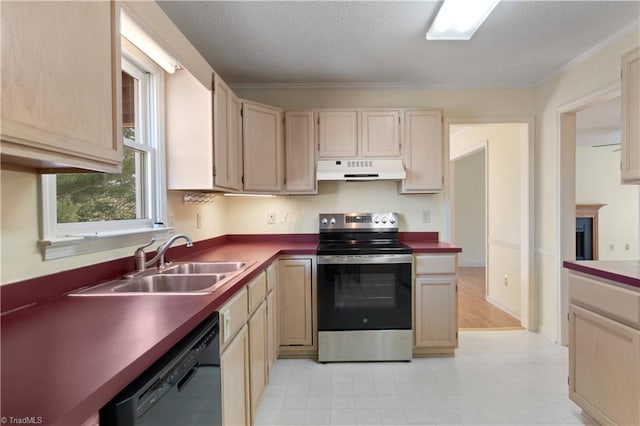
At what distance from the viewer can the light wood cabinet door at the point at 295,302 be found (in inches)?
106

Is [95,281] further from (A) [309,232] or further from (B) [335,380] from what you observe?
(A) [309,232]

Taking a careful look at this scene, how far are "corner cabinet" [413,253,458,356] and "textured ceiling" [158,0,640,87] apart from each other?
163 cm

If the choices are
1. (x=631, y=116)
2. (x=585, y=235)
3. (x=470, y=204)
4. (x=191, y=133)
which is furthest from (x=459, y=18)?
(x=585, y=235)

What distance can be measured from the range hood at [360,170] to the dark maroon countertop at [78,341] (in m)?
1.62

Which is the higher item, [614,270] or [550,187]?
[550,187]

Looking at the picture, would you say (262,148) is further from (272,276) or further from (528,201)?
(528,201)

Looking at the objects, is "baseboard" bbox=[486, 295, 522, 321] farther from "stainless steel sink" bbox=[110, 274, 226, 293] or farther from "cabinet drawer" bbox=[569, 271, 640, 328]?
"stainless steel sink" bbox=[110, 274, 226, 293]

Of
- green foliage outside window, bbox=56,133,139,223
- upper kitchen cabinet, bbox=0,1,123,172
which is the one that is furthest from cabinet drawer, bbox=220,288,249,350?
green foliage outside window, bbox=56,133,139,223

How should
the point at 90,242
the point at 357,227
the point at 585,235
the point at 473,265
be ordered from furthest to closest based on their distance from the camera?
the point at 473,265 → the point at 585,235 → the point at 357,227 → the point at 90,242

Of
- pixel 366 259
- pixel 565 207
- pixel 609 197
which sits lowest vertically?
pixel 366 259

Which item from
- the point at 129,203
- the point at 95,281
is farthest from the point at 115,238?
the point at 129,203

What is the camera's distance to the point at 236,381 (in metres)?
1.50

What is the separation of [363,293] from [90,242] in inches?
74.4

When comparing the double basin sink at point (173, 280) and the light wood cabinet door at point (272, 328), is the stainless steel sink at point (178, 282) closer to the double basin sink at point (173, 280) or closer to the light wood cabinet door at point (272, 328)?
the double basin sink at point (173, 280)
